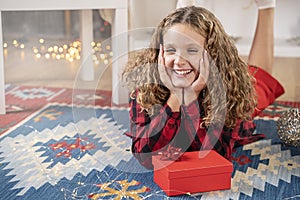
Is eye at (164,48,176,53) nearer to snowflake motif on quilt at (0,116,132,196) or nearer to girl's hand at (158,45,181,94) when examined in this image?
girl's hand at (158,45,181,94)

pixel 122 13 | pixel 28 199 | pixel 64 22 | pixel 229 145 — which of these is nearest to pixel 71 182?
pixel 28 199

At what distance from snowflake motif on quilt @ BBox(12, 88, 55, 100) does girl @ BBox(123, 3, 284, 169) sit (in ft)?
2.39

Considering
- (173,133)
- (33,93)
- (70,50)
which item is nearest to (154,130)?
(173,133)

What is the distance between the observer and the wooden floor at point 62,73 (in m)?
2.06

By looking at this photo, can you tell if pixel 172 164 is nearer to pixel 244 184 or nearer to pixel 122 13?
pixel 244 184

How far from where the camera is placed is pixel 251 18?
220 cm

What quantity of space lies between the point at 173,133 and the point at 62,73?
1.22m

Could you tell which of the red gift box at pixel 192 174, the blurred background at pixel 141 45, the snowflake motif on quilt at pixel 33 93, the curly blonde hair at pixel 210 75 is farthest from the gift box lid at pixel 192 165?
the snowflake motif on quilt at pixel 33 93

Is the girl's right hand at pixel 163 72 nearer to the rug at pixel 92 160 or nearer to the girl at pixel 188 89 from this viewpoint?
the girl at pixel 188 89

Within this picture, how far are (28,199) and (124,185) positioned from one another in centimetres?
22

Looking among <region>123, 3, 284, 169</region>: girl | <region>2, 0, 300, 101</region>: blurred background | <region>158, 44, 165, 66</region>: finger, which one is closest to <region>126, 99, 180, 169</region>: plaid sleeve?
<region>123, 3, 284, 169</region>: girl

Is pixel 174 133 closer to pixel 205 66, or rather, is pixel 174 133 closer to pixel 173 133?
pixel 173 133

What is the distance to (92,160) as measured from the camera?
4.47 ft

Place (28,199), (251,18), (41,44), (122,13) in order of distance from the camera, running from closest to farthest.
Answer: (28,199)
(122,13)
(251,18)
(41,44)
